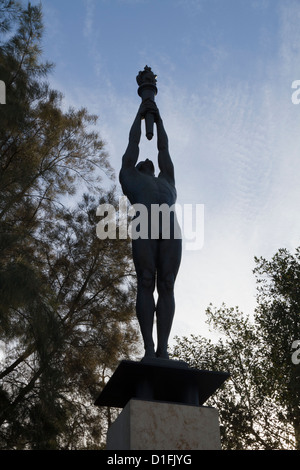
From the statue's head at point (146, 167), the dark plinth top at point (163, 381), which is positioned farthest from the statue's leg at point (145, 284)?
the statue's head at point (146, 167)

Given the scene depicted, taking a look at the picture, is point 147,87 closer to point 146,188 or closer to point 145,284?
point 146,188

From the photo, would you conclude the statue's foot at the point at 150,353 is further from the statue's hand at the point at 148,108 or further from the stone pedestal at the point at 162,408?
the statue's hand at the point at 148,108

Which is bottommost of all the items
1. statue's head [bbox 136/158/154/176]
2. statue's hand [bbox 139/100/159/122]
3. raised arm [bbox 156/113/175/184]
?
statue's head [bbox 136/158/154/176]

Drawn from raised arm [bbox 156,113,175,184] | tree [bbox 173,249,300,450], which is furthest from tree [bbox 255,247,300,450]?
raised arm [bbox 156,113,175,184]

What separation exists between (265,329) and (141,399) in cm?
954

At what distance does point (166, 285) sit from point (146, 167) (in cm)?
119

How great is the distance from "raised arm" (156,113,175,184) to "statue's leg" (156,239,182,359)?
80 centimetres

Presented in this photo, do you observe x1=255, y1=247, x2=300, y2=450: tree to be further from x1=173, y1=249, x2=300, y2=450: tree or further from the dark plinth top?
the dark plinth top

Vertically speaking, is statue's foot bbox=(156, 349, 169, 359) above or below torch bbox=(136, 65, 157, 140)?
below

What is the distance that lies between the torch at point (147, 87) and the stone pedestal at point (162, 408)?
7.18ft

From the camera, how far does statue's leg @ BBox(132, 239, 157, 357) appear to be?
3.76 metres

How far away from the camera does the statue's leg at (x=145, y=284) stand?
12.3ft

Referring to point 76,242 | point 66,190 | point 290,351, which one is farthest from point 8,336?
point 290,351

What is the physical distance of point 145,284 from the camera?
3.83m
